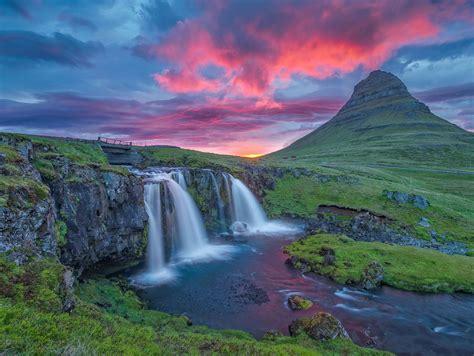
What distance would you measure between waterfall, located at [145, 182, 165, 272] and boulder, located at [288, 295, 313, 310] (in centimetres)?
1496

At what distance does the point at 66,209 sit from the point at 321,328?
833 inches

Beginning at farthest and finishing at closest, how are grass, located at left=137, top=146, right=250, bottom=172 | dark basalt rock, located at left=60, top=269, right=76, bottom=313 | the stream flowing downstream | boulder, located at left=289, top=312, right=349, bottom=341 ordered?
1. grass, located at left=137, top=146, right=250, bottom=172
2. the stream flowing downstream
3. boulder, located at left=289, top=312, right=349, bottom=341
4. dark basalt rock, located at left=60, top=269, right=76, bottom=313

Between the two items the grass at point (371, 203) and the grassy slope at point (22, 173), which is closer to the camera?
the grassy slope at point (22, 173)

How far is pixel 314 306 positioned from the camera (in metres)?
22.5

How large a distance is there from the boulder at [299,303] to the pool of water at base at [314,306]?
19.6 inches

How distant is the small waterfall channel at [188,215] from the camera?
33.0 metres

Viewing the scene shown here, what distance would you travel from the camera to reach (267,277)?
92.8 feet

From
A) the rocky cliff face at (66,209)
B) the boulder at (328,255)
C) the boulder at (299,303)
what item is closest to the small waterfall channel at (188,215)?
the rocky cliff face at (66,209)

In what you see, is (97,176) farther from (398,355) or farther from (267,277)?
(398,355)

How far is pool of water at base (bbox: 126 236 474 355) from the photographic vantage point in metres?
18.5

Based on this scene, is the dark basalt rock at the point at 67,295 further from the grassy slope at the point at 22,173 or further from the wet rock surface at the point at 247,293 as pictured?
the wet rock surface at the point at 247,293

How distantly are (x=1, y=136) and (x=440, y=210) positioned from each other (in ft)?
226

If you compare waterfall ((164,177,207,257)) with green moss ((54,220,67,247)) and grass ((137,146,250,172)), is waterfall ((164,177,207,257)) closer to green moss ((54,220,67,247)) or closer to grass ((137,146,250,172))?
green moss ((54,220,67,247))

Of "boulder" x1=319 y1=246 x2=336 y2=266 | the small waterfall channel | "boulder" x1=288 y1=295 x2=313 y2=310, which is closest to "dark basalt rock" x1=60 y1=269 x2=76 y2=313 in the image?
the small waterfall channel
